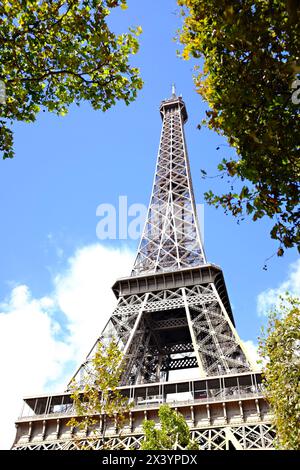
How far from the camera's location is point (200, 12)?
285 inches

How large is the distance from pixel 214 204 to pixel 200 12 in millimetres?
3143

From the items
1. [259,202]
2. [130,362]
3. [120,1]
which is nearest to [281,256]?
[259,202]

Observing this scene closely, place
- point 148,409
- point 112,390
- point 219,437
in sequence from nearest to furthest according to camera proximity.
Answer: point 112,390
point 219,437
point 148,409

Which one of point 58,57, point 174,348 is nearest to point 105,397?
point 58,57

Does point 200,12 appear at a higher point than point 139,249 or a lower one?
lower

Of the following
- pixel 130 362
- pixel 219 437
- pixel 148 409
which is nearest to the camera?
pixel 219 437

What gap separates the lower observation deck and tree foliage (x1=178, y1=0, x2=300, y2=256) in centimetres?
1685

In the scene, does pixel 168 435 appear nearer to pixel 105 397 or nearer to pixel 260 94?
pixel 105 397

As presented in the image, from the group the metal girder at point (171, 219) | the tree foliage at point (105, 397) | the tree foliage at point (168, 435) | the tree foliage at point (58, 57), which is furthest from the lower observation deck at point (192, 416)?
the tree foliage at point (58, 57)

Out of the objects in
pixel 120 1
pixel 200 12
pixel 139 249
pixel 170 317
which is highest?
pixel 139 249

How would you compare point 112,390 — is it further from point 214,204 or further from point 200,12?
point 200,12

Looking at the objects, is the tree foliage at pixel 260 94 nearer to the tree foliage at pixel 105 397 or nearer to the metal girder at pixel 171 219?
the tree foliage at pixel 105 397

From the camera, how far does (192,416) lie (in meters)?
23.0

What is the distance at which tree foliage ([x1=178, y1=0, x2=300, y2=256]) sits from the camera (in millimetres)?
6418
